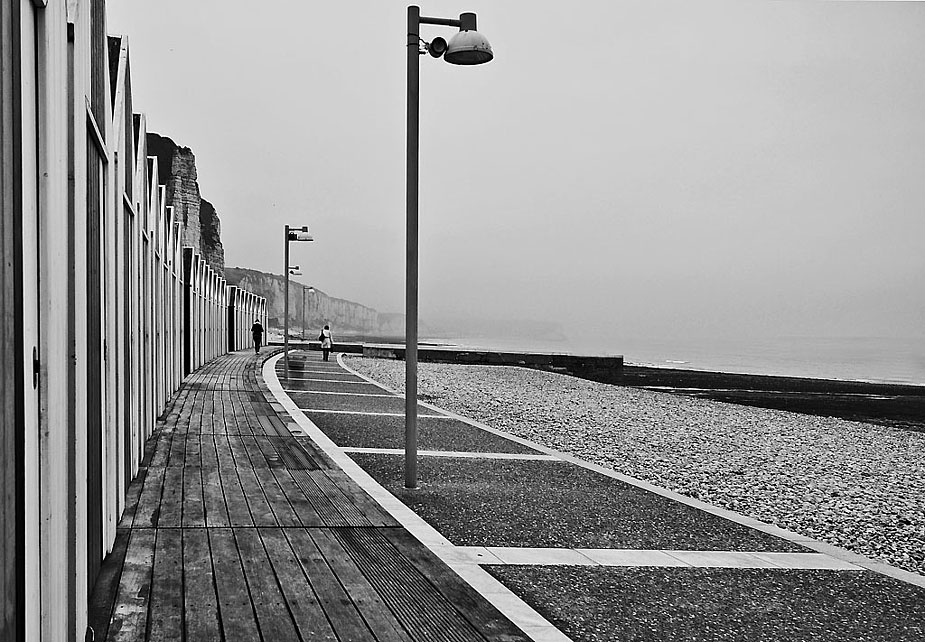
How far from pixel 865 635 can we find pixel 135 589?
3942mm

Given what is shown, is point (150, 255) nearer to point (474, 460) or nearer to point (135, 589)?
point (474, 460)

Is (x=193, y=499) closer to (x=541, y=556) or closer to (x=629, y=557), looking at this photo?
(x=541, y=556)

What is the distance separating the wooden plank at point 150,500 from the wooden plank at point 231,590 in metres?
0.55

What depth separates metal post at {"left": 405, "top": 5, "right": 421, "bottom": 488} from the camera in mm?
8117

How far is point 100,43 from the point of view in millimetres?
5301

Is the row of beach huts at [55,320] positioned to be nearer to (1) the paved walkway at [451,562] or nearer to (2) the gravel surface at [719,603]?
(1) the paved walkway at [451,562]

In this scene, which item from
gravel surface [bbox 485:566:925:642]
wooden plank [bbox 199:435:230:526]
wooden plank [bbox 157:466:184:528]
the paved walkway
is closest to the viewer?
the paved walkway

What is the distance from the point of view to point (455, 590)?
4758mm

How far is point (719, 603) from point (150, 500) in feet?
14.1

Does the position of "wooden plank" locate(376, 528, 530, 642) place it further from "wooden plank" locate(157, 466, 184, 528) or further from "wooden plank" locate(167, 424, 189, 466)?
"wooden plank" locate(167, 424, 189, 466)

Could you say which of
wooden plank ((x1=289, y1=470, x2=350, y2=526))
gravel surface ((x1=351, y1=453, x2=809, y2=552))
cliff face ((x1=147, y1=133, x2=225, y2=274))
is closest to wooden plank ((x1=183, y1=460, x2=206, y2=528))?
wooden plank ((x1=289, y1=470, x2=350, y2=526))

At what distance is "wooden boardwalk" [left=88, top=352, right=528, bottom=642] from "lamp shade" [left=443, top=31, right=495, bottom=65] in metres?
4.04

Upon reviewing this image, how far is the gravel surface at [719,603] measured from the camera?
4.52 metres

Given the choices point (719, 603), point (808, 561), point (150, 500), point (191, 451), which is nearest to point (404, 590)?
point (719, 603)
